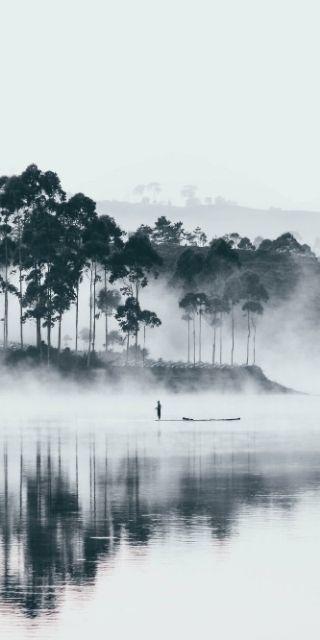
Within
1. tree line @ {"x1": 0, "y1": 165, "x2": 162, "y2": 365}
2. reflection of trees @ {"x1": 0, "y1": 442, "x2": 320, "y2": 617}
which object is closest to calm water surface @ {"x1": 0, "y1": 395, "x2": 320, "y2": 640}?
reflection of trees @ {"x1": 0, "y1": 442, "x2": 320, "y2": 617}

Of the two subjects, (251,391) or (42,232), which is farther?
(251,391)

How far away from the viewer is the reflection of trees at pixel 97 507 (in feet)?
95.8

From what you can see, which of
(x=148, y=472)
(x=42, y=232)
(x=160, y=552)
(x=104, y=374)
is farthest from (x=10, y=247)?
(x=160, y=552)

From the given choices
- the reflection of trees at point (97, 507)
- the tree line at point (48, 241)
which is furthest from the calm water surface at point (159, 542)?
the tree line at point (48, 241)

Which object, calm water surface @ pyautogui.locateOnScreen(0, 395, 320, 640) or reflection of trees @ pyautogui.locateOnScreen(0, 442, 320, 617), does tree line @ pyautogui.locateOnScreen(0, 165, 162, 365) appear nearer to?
calm water surface @ pyautogui.locateOnScreen(0, 395, 320, 640)

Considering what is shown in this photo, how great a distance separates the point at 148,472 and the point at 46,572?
25815mm

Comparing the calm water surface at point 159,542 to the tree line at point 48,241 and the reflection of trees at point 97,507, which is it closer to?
the reflection of trees at point 97,507

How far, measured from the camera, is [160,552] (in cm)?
3148

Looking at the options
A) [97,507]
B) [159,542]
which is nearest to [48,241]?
[97,507]

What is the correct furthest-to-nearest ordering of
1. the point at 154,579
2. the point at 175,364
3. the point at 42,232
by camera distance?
1. the point at 175,364
2. the point at 42,232
3. the point at 154,579

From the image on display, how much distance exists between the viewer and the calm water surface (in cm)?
2434

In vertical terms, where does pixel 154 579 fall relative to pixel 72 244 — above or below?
below

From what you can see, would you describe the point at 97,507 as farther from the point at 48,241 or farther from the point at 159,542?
the point at 48,241

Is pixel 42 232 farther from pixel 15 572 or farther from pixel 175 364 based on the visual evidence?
pixel 15 572
